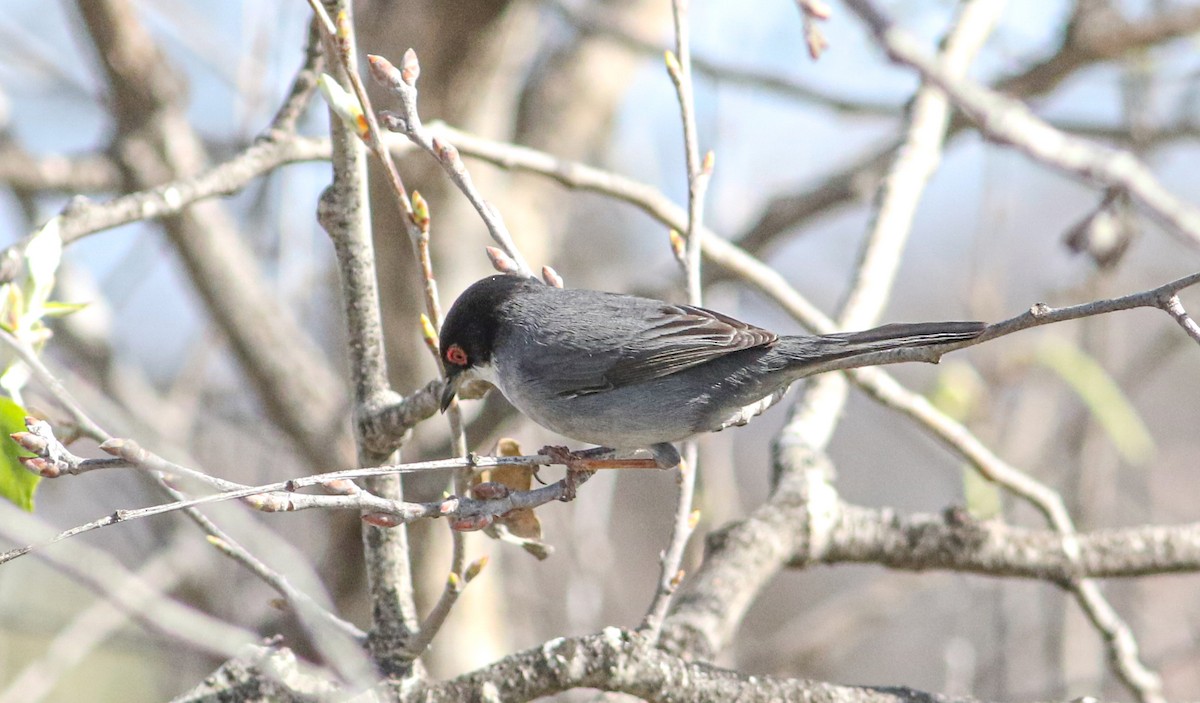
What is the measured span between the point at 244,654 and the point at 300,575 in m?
0.35

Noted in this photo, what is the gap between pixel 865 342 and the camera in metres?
2.17

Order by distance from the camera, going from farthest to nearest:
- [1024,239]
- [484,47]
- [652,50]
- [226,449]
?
[1024,239] < [226,449] < [652,50] < [484,47]

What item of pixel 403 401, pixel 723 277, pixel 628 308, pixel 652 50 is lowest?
pixel 403 401

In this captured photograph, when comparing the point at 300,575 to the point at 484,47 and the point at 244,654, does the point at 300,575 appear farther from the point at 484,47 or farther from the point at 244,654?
the point at 484,47

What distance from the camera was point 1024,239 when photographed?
9.30 metres

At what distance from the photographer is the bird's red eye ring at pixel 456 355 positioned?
8.39 ft

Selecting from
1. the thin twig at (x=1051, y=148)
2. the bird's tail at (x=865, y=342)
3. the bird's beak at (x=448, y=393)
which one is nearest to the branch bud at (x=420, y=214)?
the bird's beak at (x=448, y=393)

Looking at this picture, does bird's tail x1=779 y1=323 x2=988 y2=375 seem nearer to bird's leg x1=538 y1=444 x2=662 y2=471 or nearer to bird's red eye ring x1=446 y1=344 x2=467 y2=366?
bird's leg x1=538 y1=444 x2=662 y2=471

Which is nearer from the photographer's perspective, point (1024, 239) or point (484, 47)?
point (484, 47)

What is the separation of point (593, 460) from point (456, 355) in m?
0.45

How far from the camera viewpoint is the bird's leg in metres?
2.38

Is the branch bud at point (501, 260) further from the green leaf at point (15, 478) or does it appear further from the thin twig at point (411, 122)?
the green leaf at point (15, 478)

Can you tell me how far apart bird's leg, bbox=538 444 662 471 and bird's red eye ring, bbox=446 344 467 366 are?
0.30 meters

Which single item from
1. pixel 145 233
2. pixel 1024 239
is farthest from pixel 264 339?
pixel 1024 239
